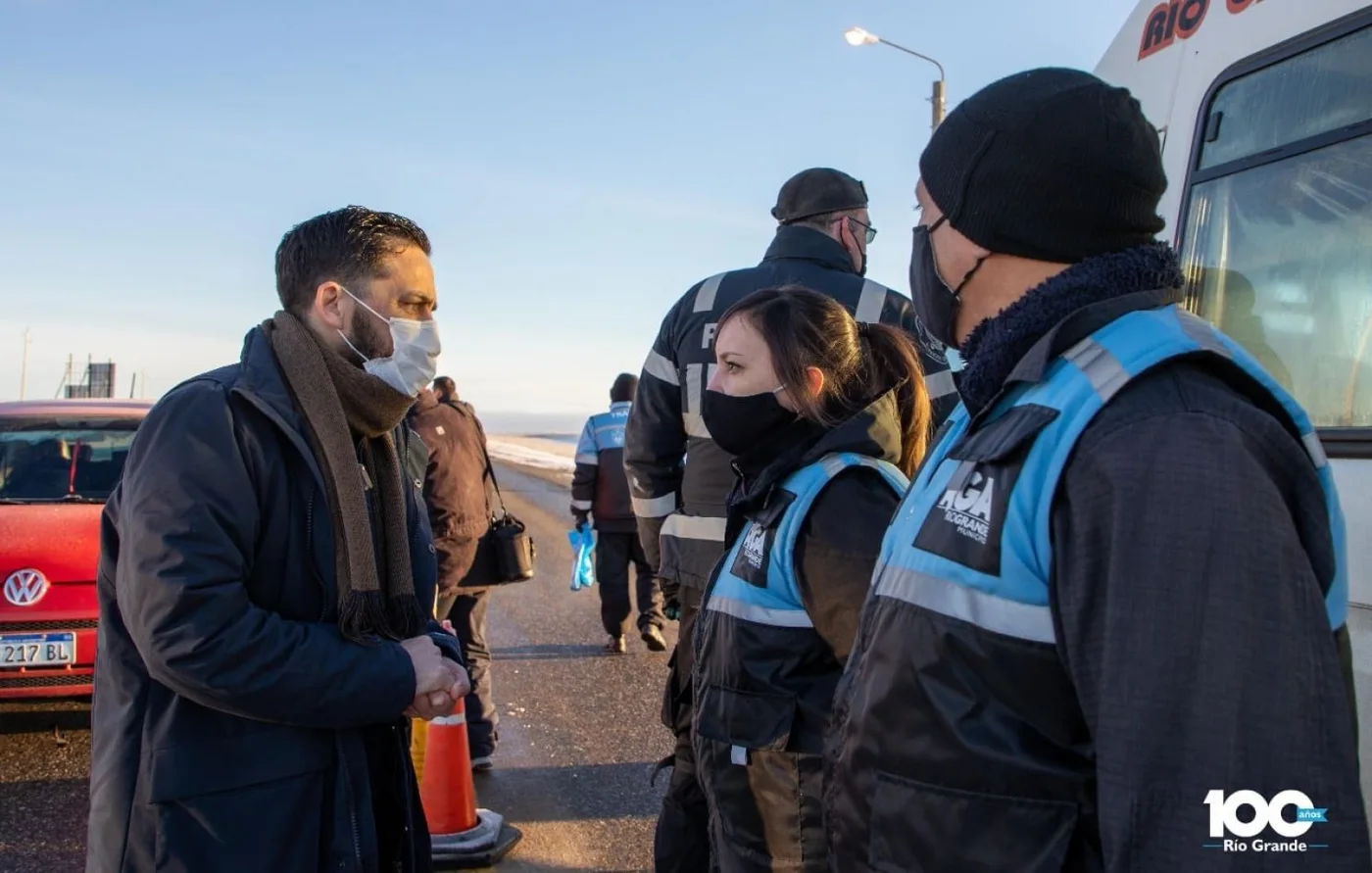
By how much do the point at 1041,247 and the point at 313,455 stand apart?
1496mm

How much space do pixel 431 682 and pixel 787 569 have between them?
770mm

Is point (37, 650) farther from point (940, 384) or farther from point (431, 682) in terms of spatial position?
point (940, 384)

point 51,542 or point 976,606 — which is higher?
point 976,606

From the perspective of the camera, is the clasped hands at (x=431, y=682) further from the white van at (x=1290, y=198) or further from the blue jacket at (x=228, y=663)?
the white van at (x=1290, y=198)

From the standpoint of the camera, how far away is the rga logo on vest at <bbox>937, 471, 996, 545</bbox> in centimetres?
120

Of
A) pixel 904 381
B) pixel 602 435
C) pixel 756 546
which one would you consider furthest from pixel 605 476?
pixel 756 546

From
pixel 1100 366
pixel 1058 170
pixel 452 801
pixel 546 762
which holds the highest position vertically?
pixel 1058 170

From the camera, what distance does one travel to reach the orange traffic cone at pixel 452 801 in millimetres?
4273

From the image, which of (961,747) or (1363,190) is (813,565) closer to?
(961,747)

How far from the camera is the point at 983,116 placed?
138 cm

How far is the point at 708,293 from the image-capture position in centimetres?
390

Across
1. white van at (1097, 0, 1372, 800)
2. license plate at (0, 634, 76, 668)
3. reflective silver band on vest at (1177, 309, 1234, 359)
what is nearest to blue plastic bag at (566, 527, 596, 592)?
license plate at (0, 634, 76, 668)

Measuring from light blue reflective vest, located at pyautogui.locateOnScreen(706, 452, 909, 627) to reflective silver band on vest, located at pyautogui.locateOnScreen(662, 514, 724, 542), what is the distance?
1.17 metres

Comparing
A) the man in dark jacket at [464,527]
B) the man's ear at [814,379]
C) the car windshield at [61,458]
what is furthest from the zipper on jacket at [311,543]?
the car windshield at [61,458]
